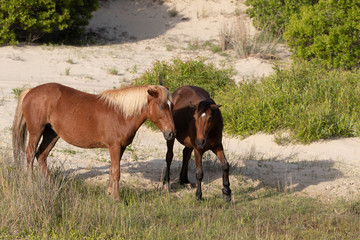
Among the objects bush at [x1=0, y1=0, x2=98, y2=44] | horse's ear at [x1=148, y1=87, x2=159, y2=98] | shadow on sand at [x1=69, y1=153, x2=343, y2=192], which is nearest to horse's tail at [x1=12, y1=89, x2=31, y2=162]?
shadow on sand at [x1=69, y1=153, x2=343, y2=192]

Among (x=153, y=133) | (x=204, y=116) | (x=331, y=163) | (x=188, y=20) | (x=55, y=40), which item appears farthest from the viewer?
(x=188, y=20)

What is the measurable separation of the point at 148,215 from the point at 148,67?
420 inches

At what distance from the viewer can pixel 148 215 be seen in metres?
5.46

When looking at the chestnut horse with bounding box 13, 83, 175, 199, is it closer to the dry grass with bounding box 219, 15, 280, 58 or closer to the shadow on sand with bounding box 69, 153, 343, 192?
the shadow on sand with bounding box 69, 153, 343, 192

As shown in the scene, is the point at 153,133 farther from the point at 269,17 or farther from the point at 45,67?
the point at 269,17

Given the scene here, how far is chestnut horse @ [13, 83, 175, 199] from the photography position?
5.72 metres

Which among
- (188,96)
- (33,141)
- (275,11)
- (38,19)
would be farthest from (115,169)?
(275,11)

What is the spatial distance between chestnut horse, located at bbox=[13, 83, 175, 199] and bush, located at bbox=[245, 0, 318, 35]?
12500mm

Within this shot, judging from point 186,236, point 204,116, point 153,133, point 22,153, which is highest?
point 204,116

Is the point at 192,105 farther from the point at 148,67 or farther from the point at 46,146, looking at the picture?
the point at 148,67

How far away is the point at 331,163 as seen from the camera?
8.66m

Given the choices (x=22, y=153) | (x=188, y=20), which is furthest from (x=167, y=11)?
(x=22, y=153)

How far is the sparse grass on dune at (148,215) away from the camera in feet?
16.1

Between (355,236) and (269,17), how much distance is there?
14.1 meters
